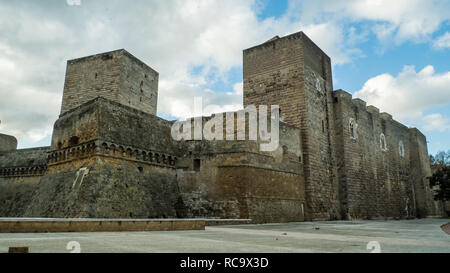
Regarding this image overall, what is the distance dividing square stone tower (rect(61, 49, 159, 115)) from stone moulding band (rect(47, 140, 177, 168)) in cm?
585

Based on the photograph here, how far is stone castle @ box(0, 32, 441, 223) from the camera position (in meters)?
13.2

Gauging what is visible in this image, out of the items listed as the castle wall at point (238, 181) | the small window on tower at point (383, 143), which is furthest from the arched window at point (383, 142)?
the castle wall at point (238, 181)

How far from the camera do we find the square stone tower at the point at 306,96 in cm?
1852

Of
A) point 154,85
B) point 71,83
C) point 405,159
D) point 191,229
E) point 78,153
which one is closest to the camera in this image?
point 191,229

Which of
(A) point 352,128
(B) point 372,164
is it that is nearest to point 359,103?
(A) point 352,128

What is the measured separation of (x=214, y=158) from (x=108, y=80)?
935 cm

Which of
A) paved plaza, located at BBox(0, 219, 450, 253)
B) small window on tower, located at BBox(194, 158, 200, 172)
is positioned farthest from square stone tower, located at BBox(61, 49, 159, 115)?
paved plaza, located at BBox(0, 219, 450, 253)

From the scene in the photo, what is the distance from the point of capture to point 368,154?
23.5m

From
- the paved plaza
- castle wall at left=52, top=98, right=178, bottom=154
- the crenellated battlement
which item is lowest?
the paved plaza

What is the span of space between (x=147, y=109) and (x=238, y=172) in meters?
10.0

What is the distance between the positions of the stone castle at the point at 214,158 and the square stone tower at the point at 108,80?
7 centimetres

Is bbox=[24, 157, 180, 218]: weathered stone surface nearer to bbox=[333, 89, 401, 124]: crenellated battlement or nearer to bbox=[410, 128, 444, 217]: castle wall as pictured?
bbox=[333, 89, 401, 124]: crenellated battlement

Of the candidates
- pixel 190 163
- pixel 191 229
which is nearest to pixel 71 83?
pixel 190 163
